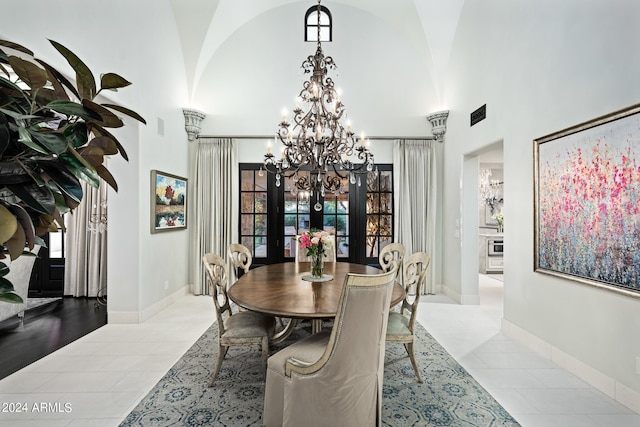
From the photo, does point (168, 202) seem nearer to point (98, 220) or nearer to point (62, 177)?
point (98, 220)

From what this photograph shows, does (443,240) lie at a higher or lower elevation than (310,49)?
lower

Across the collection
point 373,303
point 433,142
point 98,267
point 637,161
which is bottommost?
point 98,267

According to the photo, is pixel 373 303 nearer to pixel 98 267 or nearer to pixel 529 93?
pixel 529 93

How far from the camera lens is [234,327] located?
8.00ft

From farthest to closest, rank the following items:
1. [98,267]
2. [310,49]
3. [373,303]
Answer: [310,49]
[98,267]
[373,303]

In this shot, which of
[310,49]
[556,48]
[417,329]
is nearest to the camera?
[556,48]

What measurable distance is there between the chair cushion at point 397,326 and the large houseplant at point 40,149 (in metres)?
2.16

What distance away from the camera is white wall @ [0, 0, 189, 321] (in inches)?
118

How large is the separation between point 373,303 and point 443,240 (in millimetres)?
4133

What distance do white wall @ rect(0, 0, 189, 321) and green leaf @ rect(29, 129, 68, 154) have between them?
96.9 inches

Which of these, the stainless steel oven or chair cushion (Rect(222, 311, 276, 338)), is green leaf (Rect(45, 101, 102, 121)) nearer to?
chair cushion (Rect(222, 311, 276, 338))

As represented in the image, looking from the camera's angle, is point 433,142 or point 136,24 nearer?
point 136,24

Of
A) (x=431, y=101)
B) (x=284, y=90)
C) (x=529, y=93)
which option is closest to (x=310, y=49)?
(x=284, y=90)

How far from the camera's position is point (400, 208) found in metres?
5.29
